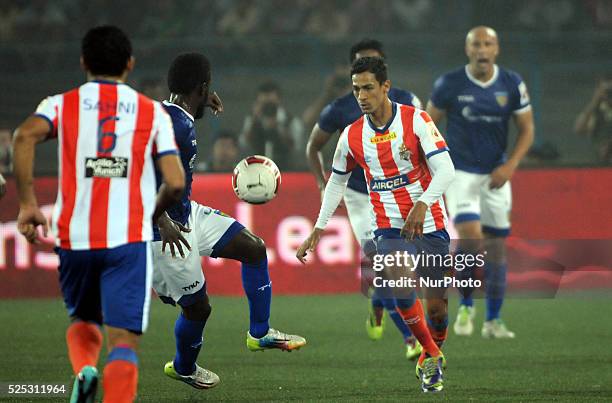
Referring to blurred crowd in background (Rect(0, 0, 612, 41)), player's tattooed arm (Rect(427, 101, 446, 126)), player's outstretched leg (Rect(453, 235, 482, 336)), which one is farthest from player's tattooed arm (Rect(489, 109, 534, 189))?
blurred crowd in background (Rect(0, 0, 612, 41))

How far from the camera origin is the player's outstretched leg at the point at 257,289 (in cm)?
665

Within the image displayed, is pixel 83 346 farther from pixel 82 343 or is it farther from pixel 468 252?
pixel 468 252

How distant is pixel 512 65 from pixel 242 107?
12.6 ft

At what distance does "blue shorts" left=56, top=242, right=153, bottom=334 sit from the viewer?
15.7ft

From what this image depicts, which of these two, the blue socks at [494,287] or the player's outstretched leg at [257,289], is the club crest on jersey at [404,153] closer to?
the player's outstretched leg at [257,289]

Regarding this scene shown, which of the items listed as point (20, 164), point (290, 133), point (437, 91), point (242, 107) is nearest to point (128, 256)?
point (20, 164)

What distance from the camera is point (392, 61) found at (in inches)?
648

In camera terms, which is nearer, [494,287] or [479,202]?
[494,287]

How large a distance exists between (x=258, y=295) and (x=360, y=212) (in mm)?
1980

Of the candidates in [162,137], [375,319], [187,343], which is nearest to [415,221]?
[187,343]

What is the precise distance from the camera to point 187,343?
6566 millimetres

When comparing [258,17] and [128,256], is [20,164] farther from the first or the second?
[258,17]

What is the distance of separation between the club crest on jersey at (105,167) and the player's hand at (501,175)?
5553 millimetres

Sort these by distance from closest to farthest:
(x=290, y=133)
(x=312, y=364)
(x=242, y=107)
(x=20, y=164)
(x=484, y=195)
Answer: (x=20, y=164), (x=312, y=364), (x=484, y=195), (x=290, y=133), (x=242, y=107)
